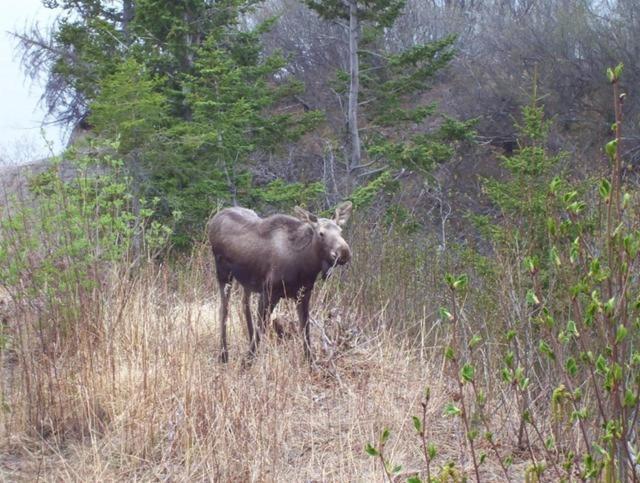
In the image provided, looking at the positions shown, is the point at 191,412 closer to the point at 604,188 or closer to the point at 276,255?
the point at 276,255

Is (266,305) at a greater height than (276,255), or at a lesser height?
lesser

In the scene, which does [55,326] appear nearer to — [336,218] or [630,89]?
[336,218]

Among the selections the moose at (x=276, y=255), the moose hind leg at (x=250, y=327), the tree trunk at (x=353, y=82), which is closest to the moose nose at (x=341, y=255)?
the moose at (x=276, y=255)

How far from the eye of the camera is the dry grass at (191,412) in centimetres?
469

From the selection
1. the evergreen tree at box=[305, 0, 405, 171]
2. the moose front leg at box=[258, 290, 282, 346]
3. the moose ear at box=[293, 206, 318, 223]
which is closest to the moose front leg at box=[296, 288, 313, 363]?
the moose front leg at box=[258, 290, 282, 346]

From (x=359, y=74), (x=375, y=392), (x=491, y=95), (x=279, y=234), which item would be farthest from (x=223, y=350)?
(x=491, y=95)

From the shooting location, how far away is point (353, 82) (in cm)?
1638

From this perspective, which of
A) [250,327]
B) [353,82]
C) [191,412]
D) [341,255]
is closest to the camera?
[191,412]

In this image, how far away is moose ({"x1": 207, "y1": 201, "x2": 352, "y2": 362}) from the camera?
6.07 meters

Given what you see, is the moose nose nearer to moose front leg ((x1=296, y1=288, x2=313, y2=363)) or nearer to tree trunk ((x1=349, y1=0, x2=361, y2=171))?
moose front leg ((x1=296, y1=288, x2=313, y2=363))

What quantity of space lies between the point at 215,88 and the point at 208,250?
4062mm

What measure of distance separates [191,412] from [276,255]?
161 cm

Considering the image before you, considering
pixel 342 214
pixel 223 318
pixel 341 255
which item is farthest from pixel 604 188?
pixel 223 318

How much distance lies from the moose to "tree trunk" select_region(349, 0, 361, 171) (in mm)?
9433
